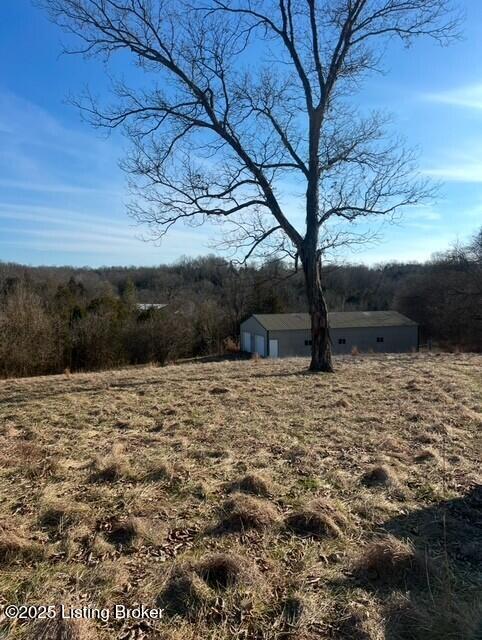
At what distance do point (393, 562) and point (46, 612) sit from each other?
78.5 inches

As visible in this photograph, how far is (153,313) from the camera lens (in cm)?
3441

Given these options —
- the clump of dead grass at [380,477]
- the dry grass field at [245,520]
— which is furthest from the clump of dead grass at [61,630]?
the clump of dead grass at [380,477]

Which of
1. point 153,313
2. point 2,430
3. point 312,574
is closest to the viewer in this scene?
point 312,574

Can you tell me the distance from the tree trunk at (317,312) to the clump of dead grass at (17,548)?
29.7 feet

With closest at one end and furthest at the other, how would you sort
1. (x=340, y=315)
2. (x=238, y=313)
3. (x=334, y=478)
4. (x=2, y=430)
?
(x=334, y=478), (x=2, y=430), (x=340, y=315), (x=238, y=313)

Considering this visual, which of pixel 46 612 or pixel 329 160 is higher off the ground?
pixel 329 160

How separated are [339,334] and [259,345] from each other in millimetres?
7261

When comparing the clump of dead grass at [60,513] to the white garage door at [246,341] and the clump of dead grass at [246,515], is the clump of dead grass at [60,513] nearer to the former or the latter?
the clump of dead grass at [246,515]

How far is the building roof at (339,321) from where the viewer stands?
40625 mm

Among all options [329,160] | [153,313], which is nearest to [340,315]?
[153,313]

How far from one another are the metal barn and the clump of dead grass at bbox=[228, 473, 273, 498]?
3503 centimetres

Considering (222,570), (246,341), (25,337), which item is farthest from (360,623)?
(246,341)

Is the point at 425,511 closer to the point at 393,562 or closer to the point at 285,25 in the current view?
the point at 393,562

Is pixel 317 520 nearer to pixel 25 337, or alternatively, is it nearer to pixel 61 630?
pixel 61 630
